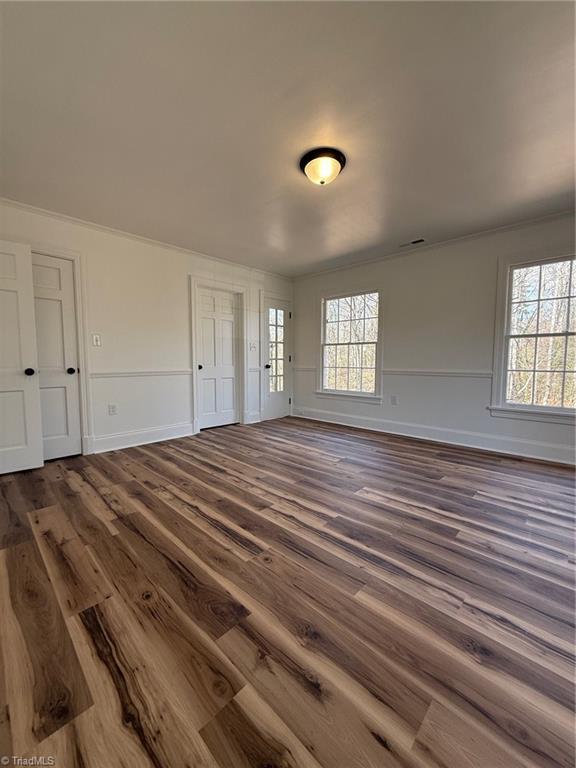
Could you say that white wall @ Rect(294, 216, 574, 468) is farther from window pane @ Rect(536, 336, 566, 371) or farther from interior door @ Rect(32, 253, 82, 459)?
interior door @ Rect(32, 253, 82, 459)

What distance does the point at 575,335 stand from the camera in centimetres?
314

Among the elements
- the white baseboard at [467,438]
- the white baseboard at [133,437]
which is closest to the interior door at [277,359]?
the white baseboard at [467,438]

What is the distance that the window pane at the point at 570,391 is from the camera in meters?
3.17

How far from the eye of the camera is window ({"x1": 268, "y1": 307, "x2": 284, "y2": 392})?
5.38 m

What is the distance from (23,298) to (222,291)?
93.7 inches

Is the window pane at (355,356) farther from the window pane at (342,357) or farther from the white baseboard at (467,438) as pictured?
the white baseboard at (467,438)

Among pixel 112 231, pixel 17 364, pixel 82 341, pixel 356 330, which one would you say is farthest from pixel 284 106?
pixel 356 330

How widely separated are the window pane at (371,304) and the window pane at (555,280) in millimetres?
1923

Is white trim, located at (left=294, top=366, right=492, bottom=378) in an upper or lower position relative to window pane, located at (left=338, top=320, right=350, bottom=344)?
lower

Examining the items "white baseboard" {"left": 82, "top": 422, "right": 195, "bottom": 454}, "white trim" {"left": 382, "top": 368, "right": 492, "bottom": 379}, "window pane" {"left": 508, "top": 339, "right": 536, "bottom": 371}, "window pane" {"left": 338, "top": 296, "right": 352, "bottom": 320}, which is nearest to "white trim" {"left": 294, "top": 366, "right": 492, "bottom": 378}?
"white trim" {"left": 382, "top": 368, "right": 492, "bottom": 379}

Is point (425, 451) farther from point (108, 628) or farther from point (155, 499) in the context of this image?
point (108, 628)

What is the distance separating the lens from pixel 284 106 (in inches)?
70.1

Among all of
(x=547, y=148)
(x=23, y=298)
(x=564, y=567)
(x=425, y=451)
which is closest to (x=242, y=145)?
(x=547, y=148)

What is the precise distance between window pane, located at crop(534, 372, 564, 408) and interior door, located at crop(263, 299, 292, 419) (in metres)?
3.58
